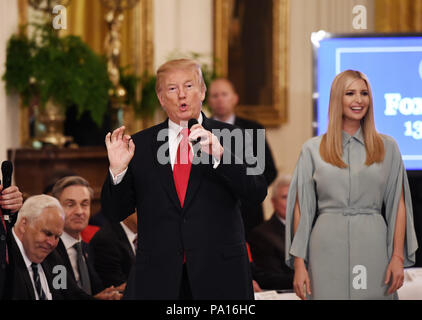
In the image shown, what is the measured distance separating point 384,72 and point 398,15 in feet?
11.2

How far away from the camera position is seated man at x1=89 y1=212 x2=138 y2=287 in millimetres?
4355

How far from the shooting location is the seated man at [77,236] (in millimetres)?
4164

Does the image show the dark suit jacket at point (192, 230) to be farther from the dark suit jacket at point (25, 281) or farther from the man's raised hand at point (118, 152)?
the dark suit jacket at point (25, 281)

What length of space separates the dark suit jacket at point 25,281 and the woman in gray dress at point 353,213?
3.67ft

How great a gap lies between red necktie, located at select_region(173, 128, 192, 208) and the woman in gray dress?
73 cm

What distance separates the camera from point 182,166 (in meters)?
2.81

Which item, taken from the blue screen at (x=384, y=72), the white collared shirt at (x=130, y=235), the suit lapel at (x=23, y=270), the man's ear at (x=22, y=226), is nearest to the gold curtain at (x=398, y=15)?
the blue screen at (x=384, y=72)

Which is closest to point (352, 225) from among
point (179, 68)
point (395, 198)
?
point (395, 198)

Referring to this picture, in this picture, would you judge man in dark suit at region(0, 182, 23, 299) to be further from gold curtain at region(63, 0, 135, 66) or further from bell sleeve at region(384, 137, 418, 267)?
gold curtain at region(63, 0, 135, 66)

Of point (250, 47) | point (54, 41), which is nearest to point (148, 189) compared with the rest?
point (54, 41)

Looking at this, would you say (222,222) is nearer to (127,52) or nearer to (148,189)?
(148,189)

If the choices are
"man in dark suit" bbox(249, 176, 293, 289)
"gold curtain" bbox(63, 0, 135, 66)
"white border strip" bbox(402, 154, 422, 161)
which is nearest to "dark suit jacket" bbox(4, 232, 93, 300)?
"man in dark suit" bbox(249, 176, 293, 289)

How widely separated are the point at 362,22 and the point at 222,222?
6.26ft

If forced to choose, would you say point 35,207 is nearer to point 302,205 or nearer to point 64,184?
point 64,184
